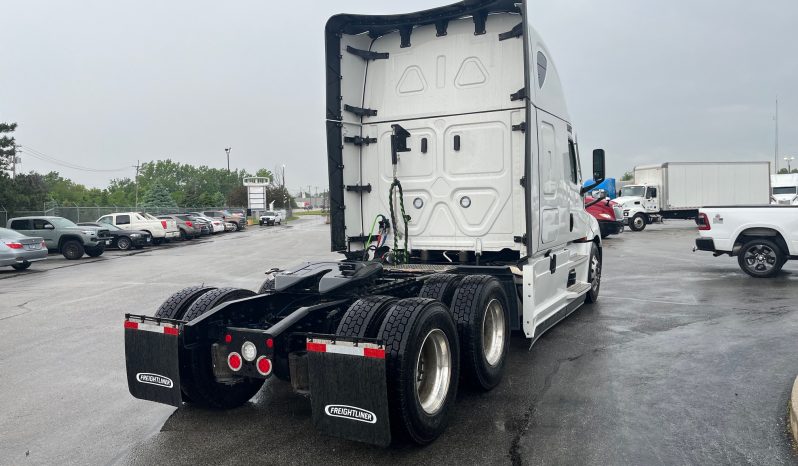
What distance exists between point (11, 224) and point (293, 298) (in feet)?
69.1

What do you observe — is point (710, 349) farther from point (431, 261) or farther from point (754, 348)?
point (431, 261)

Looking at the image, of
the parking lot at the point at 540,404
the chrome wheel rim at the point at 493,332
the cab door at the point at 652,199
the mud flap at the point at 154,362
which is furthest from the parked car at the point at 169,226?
the chrome wheel rim at the point at 493,332

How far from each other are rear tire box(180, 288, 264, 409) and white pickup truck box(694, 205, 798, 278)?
10941mm

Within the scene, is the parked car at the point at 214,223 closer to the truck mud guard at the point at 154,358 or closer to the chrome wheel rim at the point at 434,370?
the truck mud guard at the point at 154,358

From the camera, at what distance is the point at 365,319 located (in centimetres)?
406

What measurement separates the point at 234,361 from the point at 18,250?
1623cm

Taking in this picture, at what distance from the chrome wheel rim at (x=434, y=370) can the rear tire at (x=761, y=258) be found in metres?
10.4

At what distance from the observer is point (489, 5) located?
20.7 ft

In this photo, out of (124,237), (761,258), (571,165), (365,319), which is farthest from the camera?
(124,237)


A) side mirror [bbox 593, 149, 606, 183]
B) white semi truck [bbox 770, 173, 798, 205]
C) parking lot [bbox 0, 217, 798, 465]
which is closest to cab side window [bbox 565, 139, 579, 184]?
side mirror [bbox 593, 149, 606, 183]

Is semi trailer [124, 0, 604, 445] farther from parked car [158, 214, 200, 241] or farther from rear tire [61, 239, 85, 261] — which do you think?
parked car [158, 214, 200, 241]

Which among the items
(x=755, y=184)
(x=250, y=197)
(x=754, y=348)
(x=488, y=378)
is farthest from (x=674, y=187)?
(x=250, y=197)

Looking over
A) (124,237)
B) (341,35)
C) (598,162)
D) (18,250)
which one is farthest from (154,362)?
(124,237)

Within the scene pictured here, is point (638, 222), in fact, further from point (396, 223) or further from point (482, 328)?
point (482, 328)
